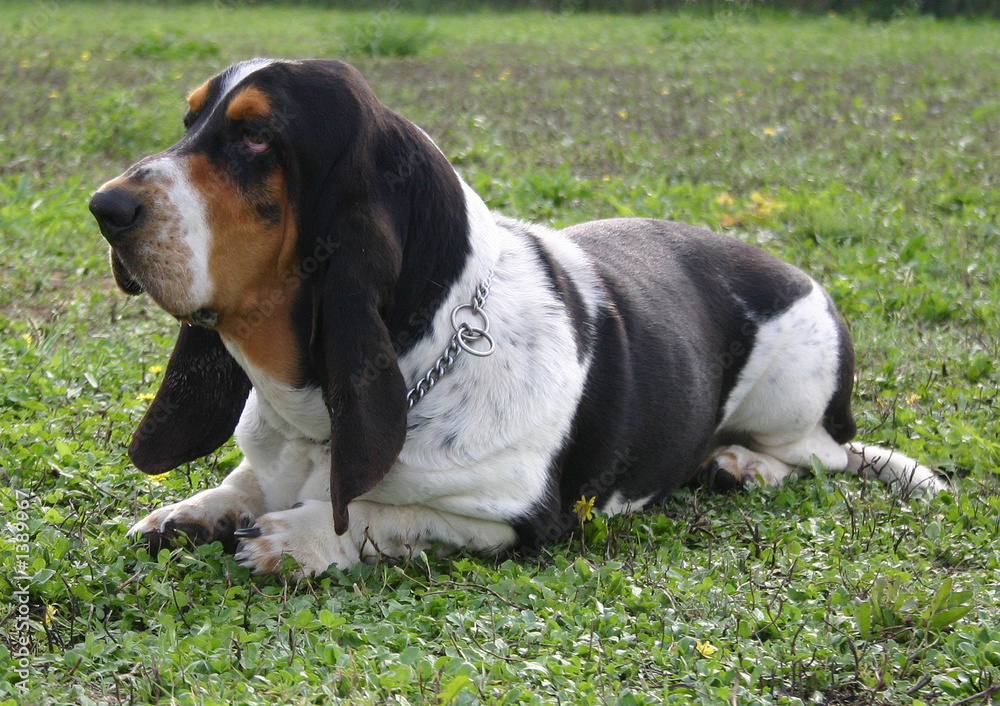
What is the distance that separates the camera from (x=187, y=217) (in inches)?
111

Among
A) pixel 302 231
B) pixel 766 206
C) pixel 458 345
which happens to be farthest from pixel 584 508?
pixel 766 206

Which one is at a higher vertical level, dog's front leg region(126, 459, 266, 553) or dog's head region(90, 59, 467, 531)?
dog's head region(90, 59, 467, 531)

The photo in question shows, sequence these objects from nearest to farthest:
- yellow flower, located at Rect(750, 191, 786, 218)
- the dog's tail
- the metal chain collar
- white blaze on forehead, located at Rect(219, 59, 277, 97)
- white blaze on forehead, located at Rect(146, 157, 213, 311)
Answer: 1. white blaze on forehead, located at Rect(146, 157, 213, 311)
2. white blaze on forehead, located at Rect(219, 59, 277, 97)
3. the metal chain collar
4. the dog's tail
5. yellow flower, located at Rect(750, 191, 786, 218)

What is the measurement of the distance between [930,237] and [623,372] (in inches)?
Result: 152

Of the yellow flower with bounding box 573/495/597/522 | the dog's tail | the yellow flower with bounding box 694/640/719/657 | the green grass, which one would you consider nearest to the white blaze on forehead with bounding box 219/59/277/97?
the green grass

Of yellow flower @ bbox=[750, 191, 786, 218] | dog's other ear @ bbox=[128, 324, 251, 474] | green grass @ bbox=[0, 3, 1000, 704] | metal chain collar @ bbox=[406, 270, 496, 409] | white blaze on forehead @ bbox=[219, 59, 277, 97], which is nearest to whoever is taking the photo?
green grass @ bbox=[0, 3, 1000, 704]

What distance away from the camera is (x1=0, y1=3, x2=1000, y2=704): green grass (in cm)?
261

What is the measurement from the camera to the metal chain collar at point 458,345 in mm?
3117

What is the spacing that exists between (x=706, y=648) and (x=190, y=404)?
5.55ft

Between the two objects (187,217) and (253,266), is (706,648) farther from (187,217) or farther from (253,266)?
(187,217)

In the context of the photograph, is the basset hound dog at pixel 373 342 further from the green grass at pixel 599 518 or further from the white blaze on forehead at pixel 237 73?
the green grass at pixel 599 518

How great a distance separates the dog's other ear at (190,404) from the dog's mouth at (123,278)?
0.42 m

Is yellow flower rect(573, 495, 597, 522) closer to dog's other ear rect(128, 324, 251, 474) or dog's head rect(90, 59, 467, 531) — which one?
A: dog's head rect(90, 59, 467, 531)

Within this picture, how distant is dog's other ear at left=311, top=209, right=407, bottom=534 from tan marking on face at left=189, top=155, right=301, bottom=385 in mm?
138
